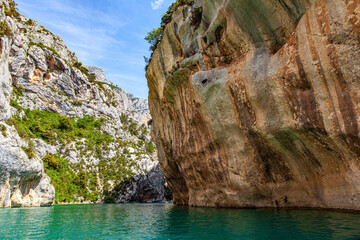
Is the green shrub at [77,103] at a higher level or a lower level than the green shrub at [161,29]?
higher

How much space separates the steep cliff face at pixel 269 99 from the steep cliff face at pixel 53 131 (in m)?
22.5

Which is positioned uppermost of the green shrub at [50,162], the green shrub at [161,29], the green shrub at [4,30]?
the green shrub at [4,30]

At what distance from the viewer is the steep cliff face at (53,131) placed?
3158 centimetres

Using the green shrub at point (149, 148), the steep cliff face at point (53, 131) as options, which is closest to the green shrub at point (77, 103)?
the steep cliff face at point (53, 131)

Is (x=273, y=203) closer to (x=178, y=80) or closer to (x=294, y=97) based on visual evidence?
(x=294, y=97)

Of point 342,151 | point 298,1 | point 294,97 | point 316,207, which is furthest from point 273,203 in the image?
point 298,1

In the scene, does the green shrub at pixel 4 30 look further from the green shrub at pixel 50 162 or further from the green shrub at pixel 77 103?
the green shrub at pixel 77 103

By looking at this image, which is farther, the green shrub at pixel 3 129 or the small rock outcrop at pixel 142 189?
the small rock outcrop at pixel 142 189

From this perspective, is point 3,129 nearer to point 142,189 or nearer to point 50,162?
point 50,162

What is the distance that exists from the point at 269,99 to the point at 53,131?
5903cm

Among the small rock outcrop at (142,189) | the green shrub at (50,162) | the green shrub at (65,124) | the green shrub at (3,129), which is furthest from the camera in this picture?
the green shrub at (65,124)

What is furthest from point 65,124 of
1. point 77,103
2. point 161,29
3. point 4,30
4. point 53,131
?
point 161,29

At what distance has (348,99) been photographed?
1000cm

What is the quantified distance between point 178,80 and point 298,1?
1223cm
